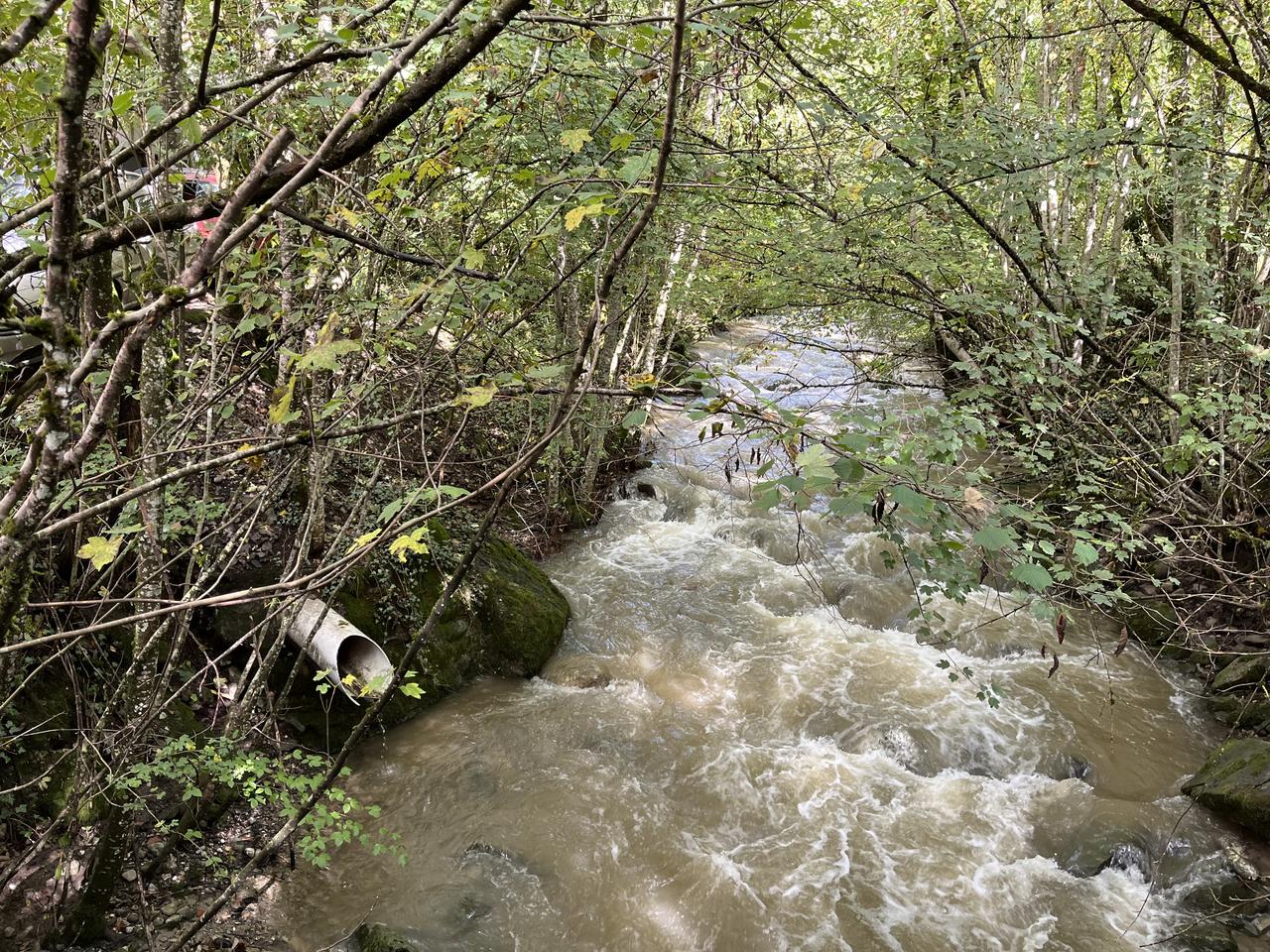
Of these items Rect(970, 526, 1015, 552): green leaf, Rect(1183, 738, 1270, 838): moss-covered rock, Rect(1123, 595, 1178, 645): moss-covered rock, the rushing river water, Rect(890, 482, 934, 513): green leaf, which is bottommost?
the rushing river water

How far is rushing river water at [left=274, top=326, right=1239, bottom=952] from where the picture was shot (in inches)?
170

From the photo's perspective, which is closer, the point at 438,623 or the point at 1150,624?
the point at 438,623

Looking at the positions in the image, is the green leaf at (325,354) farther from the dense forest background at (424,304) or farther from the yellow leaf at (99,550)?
the yellow leaf at (99,550)

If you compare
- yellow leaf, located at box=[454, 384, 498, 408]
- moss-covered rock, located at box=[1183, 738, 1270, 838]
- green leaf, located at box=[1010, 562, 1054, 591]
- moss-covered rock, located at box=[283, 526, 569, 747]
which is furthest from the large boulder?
moss-covered rock, located at box=[1183, 738, 1270, 838]

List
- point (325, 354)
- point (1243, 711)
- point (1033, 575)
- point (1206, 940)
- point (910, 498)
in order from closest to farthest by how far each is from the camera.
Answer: point (325, 354), point (910, 498), point (1033, 575), point (1206, 940), point (1243, 711)

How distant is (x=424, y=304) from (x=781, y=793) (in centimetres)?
441

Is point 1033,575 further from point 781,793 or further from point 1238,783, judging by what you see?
point 1238,783

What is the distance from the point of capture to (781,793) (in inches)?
212

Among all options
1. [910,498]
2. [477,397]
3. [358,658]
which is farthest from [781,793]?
[477,397]

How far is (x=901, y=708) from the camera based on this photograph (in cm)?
632

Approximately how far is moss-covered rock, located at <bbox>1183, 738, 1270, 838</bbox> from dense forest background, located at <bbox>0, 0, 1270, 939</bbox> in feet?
4.14

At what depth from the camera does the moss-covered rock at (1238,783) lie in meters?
4.97

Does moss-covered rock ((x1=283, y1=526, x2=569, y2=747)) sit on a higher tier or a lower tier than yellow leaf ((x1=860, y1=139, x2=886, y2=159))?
lower

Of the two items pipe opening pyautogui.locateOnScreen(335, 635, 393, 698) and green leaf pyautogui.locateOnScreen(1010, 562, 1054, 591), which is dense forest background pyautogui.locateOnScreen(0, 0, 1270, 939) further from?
pipe opening pyautogui.locateOnScreen(335, 635, 393, 698)
